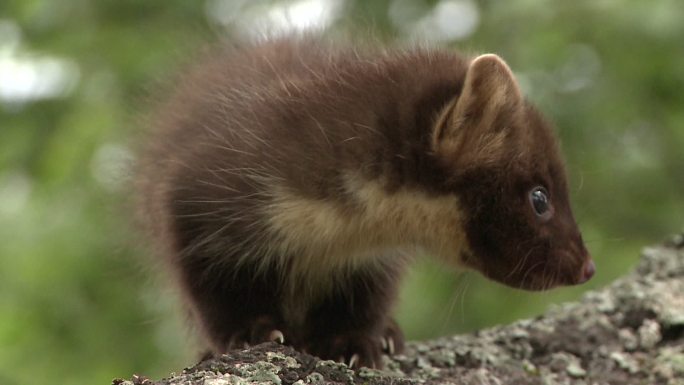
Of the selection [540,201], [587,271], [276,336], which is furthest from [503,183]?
[276,336]

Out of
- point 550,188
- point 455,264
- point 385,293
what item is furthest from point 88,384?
point 550,188

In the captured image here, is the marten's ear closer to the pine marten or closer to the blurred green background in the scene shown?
the pine marten

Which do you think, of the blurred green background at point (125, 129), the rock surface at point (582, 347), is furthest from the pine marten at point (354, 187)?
the blurred green background at point (125, 129)

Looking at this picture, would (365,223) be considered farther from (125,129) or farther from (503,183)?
(125,129)

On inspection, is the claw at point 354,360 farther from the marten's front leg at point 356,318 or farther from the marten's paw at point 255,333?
the marten's paw at point 255,333

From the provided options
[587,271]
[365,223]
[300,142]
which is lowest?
[587,271]

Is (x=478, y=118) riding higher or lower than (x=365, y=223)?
higher

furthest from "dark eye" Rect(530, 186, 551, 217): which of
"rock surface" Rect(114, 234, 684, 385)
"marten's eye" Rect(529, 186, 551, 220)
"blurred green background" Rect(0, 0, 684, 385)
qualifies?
"blurred green background" Rect(0, 0, 684, 385)

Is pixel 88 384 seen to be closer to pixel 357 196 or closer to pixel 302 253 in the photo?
pixel 302 253
